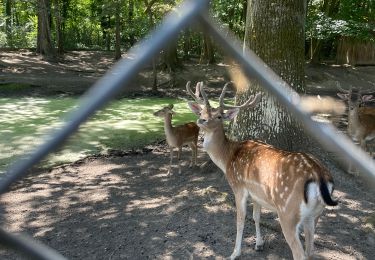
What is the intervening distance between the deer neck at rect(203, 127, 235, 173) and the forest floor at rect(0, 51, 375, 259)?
0.63 m

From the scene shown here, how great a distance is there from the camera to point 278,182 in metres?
3.84

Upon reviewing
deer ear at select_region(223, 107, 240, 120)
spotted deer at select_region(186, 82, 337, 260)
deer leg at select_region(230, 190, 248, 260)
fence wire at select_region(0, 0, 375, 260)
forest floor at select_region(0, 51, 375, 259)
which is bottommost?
forest floor at select_region(0, 51, 375, 259)

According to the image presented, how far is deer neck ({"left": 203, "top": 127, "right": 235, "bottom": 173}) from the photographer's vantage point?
15.9 feet

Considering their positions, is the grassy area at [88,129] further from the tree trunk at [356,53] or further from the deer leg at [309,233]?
the tree trunk at [356,53]

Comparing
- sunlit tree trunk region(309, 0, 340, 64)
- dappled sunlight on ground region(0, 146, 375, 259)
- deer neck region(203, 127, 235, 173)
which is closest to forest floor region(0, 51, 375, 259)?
dappled sunlight on ground region(0, 146, 375, 259)

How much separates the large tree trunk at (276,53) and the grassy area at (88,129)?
291 cm

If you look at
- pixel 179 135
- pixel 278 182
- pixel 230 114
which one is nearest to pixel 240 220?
pixel 278 182

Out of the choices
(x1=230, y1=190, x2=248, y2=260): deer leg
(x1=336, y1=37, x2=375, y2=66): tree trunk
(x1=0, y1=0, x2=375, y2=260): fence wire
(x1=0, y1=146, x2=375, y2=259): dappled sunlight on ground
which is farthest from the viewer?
(x1=336, y1=37, x2=375, y2=66): tree trunk

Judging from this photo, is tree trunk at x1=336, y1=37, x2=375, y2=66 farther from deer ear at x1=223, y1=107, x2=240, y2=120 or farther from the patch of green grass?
deer ear at x1=223, y1=107, x2=240, y2=120

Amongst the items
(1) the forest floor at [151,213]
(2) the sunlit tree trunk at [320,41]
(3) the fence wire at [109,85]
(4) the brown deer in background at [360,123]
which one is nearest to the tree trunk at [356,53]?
(2) the sunlit tree trunk at [320,41]

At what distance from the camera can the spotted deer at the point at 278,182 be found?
142 inches

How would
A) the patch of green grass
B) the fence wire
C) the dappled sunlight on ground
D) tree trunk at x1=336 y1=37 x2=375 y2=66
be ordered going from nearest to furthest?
the fence wire
the dappled sunlight on ground
the patch of green grass
tree trunk at x1=336 y1=37 x2=375 y2=66

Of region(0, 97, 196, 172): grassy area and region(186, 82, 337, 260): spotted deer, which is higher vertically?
region(186, 82, 337, 260): spotted deer

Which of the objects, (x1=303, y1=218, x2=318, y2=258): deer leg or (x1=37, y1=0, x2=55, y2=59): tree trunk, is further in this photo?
(x1=37, y1=0, x2=55, y2=59): tree trunk
